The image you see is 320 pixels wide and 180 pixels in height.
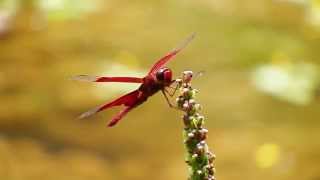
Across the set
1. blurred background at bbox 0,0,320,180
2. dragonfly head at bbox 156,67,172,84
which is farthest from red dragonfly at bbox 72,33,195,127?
blurred background at bbox 0,0,320,180

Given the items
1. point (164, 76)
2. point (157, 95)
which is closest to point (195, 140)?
point (164, 76)

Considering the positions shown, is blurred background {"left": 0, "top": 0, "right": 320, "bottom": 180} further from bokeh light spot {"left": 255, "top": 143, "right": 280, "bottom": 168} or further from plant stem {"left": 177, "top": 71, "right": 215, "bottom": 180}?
plant stem {"left": 177, "top": 71, "right": 215, "bottom": 180}

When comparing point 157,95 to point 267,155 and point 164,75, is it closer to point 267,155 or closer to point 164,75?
point 267,155

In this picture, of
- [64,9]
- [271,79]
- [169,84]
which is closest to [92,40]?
[64,9]

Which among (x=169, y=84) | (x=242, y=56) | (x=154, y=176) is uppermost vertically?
(x=169, y=84)

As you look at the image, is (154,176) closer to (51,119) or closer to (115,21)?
(51,119)
